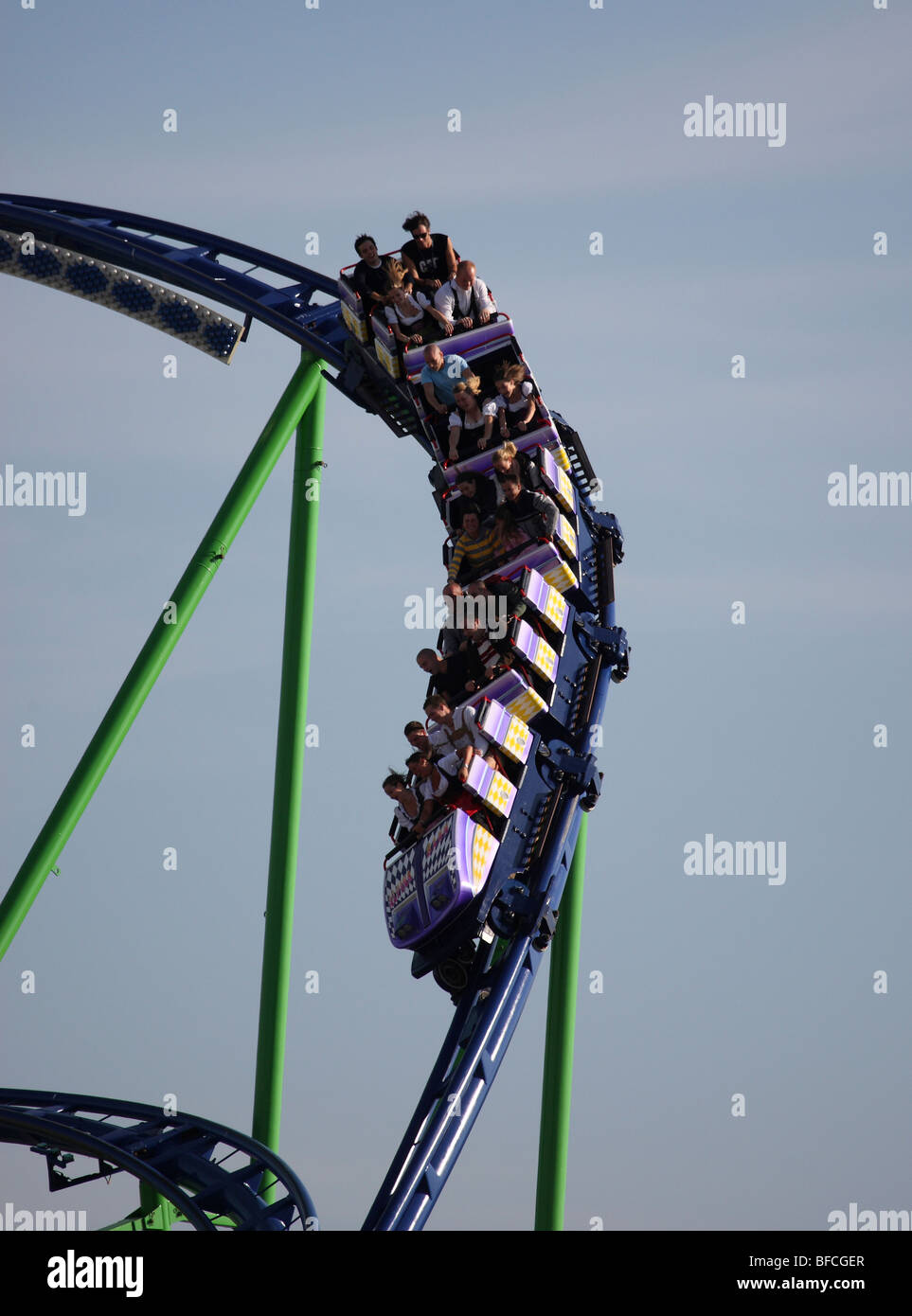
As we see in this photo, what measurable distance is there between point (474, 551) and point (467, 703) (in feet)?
4.18

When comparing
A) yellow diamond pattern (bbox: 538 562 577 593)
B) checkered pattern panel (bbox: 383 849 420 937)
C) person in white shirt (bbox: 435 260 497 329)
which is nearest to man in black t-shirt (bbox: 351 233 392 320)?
person in white shirt (bbox: 435 260 497 329)

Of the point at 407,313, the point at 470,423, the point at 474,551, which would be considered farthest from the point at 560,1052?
the point at 407,313

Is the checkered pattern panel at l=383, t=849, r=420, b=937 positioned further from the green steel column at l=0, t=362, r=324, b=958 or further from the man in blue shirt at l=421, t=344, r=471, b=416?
the man in blue shirt at l=421, t=344, r=471, b=416

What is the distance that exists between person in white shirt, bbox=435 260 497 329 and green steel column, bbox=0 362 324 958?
0.92m

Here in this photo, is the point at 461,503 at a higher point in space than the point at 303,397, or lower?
lower

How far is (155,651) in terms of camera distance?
399 inches

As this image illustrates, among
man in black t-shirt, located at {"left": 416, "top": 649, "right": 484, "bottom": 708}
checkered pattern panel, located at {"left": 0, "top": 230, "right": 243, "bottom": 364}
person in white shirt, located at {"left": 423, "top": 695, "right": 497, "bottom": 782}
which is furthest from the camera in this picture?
checkered pattern panel, located at {"left": 0, "top": 230, "right": 243, "bottom": 364}

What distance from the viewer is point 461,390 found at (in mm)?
9633

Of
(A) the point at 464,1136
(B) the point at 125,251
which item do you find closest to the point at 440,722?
(A) the point at 464,1136

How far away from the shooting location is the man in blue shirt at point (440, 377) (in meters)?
9.78

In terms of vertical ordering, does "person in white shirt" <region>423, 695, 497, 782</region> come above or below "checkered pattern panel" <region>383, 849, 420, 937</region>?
above

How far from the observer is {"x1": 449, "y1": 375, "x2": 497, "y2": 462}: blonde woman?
9.71 metres
